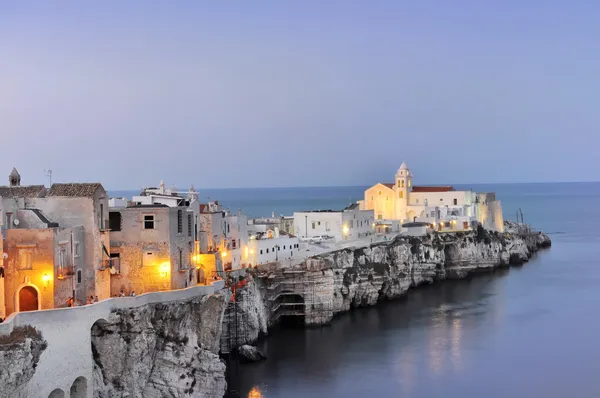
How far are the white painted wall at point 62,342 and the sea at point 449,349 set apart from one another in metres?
10.9

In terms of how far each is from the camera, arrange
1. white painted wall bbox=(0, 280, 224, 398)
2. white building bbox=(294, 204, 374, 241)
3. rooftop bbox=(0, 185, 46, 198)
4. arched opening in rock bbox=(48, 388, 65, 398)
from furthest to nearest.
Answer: white building bbox=(294, 204, 374, 241) < rooftop bbox=(0, 185, 46, 198) < arched opening in rock bbox=(48, 388, 65, 398) < white painted wall bbox=(0, 280, 224, 398)

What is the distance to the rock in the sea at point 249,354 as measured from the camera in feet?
163

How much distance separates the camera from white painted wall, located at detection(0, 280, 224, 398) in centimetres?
3288

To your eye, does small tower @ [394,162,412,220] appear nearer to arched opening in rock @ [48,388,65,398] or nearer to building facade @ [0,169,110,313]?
building facade @ [0,169,110,313]

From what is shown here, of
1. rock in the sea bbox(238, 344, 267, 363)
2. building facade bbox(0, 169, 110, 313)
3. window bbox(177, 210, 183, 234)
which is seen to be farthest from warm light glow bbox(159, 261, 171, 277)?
rock in the sea bbox(238, 344, 267, 363)

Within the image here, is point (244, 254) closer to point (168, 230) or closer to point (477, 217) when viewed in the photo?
point (168, 230)

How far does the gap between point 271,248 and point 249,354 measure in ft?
48.3

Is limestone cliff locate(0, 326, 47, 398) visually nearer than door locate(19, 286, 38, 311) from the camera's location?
Yes

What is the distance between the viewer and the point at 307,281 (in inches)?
2383

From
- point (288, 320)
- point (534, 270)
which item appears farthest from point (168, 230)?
point (534, 270)

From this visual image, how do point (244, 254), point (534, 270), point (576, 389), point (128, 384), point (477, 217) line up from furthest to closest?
1. point (477, 217)
2. point (534, 270)
3. point (244, 254)
4. point (576, 389)
5. point (128, 384)

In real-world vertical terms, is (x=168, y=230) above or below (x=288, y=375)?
above

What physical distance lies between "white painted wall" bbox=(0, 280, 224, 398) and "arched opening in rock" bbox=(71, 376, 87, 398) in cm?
20

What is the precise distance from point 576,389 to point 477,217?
57.2 m
